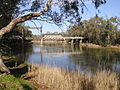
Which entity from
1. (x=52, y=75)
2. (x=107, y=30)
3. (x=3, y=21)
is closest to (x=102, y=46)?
(x=107, y=30)

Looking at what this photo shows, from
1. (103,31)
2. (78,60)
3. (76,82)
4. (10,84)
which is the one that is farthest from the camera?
(103,31)

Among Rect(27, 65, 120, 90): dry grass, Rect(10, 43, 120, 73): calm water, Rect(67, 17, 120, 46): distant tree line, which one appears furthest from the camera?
Rect(67, 17, 120, 46): distant tree line

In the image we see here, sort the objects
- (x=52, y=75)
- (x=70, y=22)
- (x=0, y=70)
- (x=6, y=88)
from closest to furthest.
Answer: (x=6, y=88) → (x=0, y=70) → (x=52, y=75) → (x=70, y=22)

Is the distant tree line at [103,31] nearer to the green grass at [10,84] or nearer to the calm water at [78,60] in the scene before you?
the calm water at [78,60]

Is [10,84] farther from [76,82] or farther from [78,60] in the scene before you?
[78,60]

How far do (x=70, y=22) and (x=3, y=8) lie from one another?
13.3ft

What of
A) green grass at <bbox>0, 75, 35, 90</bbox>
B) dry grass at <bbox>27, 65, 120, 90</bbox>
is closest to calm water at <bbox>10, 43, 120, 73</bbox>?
dry grass at <bbox>27, 65, 120, 90</bbox>

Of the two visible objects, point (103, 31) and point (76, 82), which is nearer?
point (76, 82)

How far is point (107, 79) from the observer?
9898 millimetres

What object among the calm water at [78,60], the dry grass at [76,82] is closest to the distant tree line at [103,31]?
the calm water at [78,60]

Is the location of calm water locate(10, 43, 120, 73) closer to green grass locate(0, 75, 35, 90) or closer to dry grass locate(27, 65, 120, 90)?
dry grass locate(27, 65, 120, 90)

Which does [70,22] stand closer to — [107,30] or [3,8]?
[3,8]

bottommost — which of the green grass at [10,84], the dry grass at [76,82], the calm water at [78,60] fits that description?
the calm water at [78,60]

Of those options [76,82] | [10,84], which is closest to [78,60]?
[76,82]
